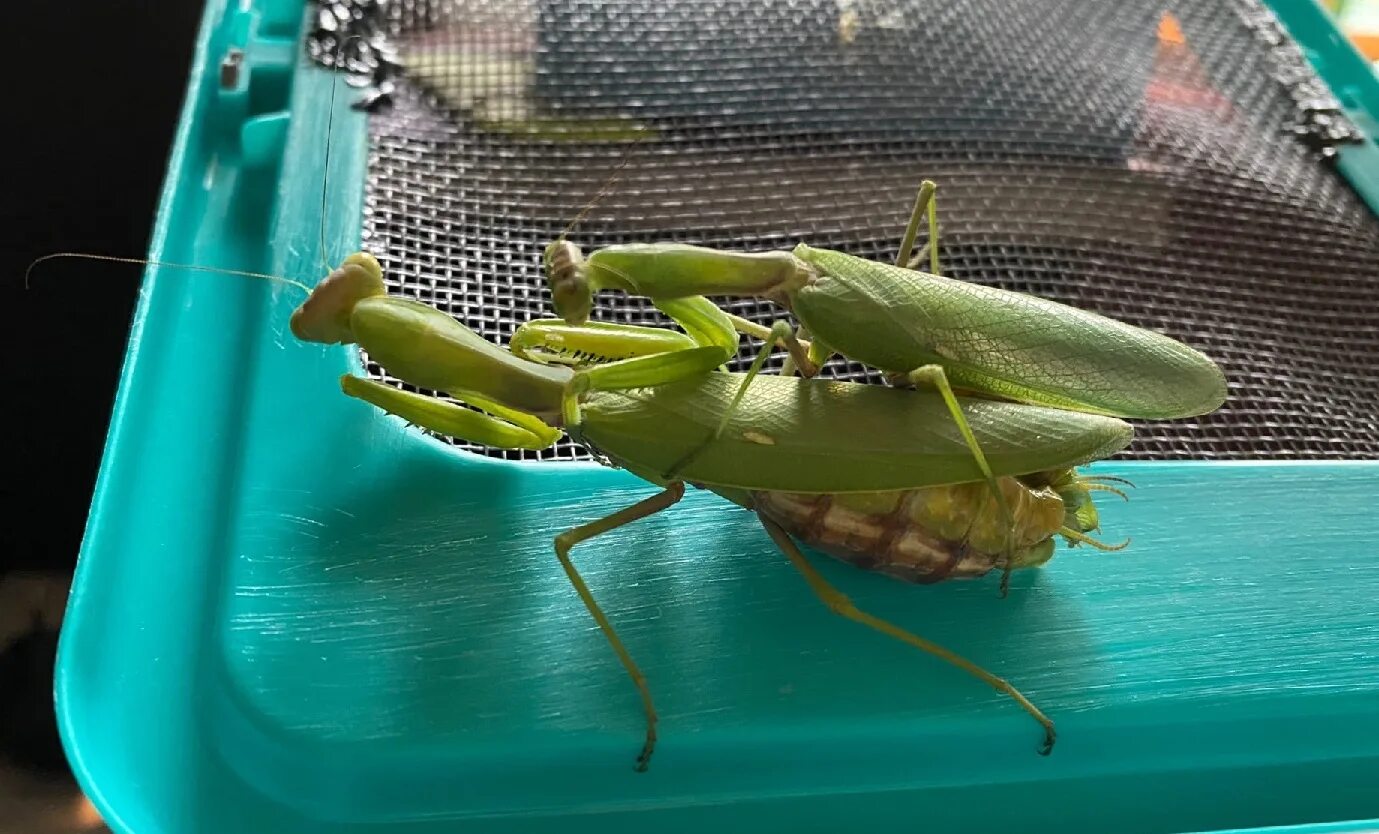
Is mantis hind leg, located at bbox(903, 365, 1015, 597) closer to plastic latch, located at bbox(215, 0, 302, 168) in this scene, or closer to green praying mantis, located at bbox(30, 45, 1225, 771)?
green praying mantis, located at bbox(30, 45, 1225, 771)

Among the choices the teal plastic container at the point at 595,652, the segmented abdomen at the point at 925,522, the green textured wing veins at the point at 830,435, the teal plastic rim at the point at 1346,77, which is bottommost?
the teal plastic container at the point at 595,652

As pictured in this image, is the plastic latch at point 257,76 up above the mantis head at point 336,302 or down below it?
above

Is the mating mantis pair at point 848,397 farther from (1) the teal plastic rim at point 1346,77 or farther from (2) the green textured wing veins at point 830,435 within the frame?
(1) the teal plastic rim at point 1346,77

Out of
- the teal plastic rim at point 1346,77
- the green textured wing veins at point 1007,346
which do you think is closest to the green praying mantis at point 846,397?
the green textured wing veins at point 1007,346

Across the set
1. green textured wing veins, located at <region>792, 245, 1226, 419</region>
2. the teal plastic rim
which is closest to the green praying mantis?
green textured wing veins, located at <region>792, 245, 1226, 419</region>

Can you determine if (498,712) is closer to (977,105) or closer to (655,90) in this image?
(655,90)

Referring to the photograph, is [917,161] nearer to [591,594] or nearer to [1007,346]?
[1007,346]

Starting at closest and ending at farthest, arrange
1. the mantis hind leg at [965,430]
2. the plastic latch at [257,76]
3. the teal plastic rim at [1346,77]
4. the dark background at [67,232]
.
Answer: the mantis hind leg at [965,430]
the plastic latch at [257,76]
the dark background at [67,232]
the teal plastic rim at [1346,77]

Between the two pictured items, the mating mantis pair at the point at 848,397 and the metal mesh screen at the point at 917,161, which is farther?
the metal mesh screen at the point at 917,161
